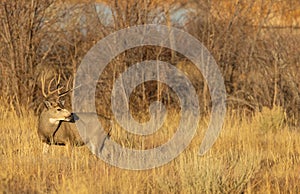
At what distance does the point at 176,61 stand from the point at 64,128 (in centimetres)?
412

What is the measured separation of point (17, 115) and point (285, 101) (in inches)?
193

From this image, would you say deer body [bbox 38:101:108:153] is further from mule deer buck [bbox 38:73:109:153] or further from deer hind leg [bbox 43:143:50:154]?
deer hind leg [bbox 43:143:50:154]

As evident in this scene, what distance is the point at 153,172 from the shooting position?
19.2 ft

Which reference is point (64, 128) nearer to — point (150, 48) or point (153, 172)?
point (153, 172)

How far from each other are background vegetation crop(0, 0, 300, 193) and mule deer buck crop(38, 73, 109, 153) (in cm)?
20

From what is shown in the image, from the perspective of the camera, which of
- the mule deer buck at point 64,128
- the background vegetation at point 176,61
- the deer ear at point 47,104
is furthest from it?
the background vegetation at point 176,61

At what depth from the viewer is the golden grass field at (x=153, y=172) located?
5.20 metres

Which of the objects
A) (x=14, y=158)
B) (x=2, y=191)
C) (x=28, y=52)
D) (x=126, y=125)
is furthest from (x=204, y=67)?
(x=2, y=191)

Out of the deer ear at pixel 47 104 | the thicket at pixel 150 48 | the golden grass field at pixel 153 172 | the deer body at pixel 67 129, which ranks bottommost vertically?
the golden grass field at pixel 153 172

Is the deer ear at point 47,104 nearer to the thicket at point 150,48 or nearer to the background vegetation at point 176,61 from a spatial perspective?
the background vegetation at point 176,61

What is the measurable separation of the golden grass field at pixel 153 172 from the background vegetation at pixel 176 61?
2.0 inches

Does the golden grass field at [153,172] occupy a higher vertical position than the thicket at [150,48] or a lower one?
lower

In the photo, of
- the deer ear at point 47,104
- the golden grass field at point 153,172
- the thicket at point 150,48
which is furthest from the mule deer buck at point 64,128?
the thicket at point 150,48

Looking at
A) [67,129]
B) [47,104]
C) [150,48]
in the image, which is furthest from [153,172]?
[150,48]
